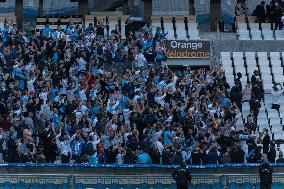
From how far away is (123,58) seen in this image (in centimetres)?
5525

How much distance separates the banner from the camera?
2302 inches

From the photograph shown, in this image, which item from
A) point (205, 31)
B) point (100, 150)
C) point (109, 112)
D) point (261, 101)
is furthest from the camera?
point (205, 31)

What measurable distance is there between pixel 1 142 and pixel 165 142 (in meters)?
6.54

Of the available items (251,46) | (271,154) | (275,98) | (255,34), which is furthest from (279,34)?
(271,154)

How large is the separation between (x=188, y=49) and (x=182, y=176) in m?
15.9

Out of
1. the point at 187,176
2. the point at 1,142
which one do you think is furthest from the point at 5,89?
the point at 187,176

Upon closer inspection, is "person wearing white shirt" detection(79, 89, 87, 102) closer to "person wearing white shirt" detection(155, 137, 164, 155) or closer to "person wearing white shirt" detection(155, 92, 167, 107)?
"person wearing white shirt" detection(155, 92, 167, 107)

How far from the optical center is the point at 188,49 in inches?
2312

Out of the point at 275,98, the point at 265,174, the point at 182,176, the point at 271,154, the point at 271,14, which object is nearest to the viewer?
the point at 182,176

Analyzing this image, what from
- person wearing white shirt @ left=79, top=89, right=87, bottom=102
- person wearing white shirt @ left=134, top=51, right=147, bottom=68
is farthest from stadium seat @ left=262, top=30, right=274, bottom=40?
person wearing white shirt @ left=79, top=89, right=87, bottom=102

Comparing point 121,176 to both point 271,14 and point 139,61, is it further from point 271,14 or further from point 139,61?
point 271,14

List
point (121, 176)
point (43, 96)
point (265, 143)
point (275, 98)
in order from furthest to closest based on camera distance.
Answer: point (275, 98) → point (43, 96) → point (265, 143) → point (121, 176)

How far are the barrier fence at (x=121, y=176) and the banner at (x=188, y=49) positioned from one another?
13794 millimetres

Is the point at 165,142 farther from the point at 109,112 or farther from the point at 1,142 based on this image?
the point at 1,142
